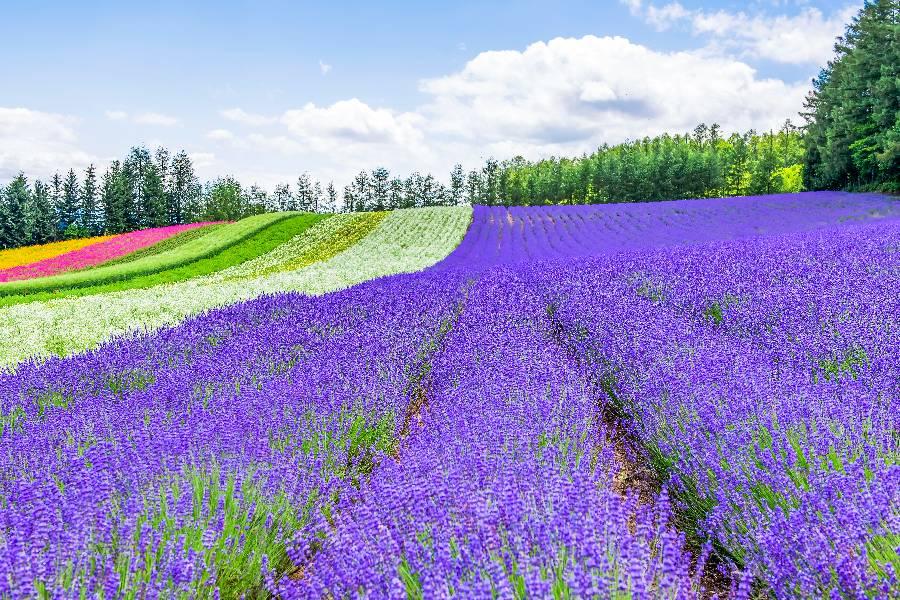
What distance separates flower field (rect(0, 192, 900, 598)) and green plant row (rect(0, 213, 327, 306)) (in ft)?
33.3

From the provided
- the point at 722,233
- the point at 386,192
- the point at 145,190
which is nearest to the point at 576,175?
the point at 386,192

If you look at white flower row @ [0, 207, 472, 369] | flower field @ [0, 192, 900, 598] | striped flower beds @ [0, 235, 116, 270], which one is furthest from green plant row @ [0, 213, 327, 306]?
flower field @ [0, 192, 900, 598]

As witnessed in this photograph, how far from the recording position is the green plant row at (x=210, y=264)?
622 inches

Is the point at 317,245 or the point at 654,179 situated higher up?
the point at 654,179

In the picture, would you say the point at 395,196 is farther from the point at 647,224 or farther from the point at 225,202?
the point at 647,224

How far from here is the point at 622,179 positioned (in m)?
55.7

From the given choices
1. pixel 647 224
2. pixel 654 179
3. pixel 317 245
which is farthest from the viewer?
pixel 654 179

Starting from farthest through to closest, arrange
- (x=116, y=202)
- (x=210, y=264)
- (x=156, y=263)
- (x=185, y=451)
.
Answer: (x=116, y=202) → (x=210, y=264) → (x=156, y=263) → (x=185, y=451)

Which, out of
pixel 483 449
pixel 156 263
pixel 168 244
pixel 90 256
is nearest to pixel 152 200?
pixel 168 244

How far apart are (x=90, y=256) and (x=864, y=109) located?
113 feet

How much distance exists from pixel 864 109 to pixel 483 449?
31744 millimetres

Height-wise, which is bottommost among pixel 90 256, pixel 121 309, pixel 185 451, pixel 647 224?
pixel 90 256

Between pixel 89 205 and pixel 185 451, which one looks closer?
pixel 185 451

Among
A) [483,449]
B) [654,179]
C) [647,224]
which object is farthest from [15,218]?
[483,449]
